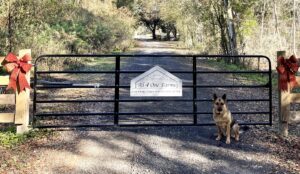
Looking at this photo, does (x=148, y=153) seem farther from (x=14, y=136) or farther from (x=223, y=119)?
(x=14, y=136)

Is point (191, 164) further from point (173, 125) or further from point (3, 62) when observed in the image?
Answer: point (3, 62)

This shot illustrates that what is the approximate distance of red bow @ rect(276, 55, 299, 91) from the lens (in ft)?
24.6

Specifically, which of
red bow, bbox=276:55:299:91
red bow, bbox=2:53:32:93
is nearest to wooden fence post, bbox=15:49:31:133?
red bow, bbox=2:53:32:93

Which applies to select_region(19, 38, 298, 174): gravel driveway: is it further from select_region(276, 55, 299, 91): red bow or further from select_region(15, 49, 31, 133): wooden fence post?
select_region(276, 55, 299, 91): red bow

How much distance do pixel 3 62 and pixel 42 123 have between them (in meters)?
1.61

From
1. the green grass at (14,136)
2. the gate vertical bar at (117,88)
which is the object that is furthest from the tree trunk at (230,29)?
the green grass at (14,136)

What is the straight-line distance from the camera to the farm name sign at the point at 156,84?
7.81 meters

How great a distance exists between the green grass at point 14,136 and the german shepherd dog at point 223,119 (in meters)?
3.09

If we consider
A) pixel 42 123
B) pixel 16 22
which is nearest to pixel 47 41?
pixel 16 22

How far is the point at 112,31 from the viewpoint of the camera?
3275 centimetres

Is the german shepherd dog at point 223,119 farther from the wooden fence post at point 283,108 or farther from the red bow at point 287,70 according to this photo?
the red bow at point 287,70

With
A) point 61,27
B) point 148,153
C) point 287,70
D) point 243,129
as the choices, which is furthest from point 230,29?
point 148,153

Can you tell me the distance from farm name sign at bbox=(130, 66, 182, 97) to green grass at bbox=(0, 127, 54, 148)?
183 cm

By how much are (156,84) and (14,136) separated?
109 inches
